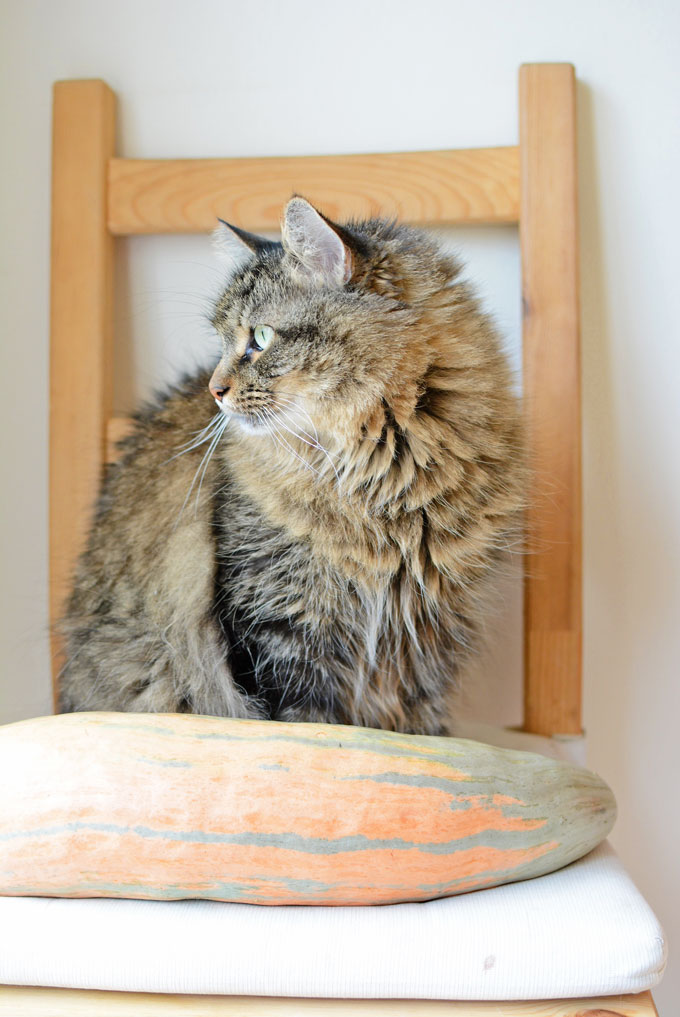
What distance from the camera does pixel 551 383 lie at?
1.15 meters

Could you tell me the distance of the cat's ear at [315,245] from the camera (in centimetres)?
79

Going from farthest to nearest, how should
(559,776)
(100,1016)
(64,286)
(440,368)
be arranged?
1. (64,286)
2. (440,368)
3. (559,776)
4. (100,1016)

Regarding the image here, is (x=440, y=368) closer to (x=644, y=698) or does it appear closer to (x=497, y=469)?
(x=497, y=469)

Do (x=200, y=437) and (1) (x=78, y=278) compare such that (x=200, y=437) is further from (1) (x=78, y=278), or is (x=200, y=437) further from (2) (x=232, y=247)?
(1) (x=78, y=278)

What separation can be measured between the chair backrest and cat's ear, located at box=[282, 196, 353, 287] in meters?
0.38

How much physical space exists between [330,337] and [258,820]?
490 mm

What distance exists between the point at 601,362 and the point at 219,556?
69 centimetres

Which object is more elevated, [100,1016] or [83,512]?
[83,512]

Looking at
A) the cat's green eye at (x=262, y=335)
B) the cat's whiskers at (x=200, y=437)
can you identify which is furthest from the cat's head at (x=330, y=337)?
the cat's whiskers at (x=200, y=437)

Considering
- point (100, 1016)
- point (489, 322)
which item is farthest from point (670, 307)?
point (100, 1016)

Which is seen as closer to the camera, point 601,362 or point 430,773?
point 430,773

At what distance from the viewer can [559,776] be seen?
78 centimetres

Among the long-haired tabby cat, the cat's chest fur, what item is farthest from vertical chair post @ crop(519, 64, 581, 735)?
the cat's chest fur

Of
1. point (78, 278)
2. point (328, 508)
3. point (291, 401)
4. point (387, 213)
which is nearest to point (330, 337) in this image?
point (291, 401)
